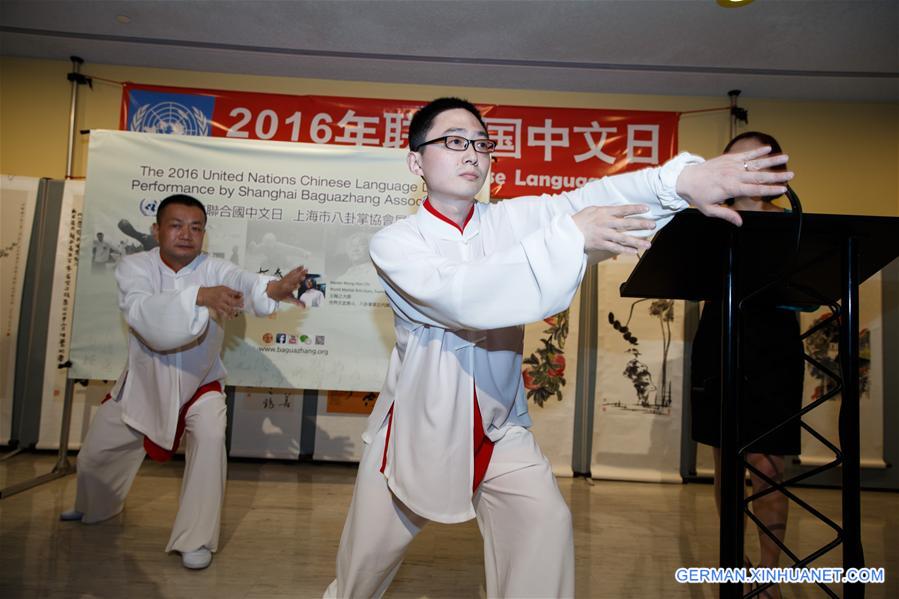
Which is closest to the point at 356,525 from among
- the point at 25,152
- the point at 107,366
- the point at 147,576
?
the point at 147,576

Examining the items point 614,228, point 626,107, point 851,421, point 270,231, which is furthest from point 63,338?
point 851,421

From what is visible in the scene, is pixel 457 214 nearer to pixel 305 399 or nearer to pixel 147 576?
pixel 147 576

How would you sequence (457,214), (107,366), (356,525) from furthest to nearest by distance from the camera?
1. (107,366)
2. (457,214)
3. (356,525)

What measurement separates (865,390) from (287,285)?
12.5ft

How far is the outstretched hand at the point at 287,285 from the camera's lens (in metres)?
2.46

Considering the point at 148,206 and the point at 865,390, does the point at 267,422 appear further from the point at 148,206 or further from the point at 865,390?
the point at 865,390

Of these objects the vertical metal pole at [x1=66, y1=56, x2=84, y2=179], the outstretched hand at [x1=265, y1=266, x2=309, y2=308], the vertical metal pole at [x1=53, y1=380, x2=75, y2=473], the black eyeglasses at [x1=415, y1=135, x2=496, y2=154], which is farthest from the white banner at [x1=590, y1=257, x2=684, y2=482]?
the vertical metal pole at [x1=66, y1=56, x2=84, y2=179]

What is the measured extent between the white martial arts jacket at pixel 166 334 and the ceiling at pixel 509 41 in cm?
178

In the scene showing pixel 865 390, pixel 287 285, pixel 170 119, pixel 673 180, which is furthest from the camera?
pixel 170 119

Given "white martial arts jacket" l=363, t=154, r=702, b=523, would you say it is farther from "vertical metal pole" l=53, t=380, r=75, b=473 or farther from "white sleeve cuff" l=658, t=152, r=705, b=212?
"vertical metal pole" l=53, t=380, r=75, b=473

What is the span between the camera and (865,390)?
4.02 m

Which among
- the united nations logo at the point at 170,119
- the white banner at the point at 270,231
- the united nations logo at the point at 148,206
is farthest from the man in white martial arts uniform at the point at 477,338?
the united nations logo at the point at 170,119

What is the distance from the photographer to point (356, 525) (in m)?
1.53

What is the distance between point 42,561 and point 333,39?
127 inches
